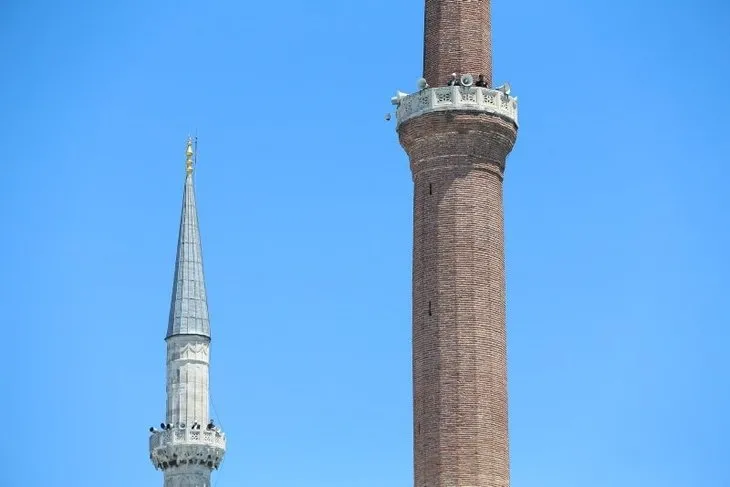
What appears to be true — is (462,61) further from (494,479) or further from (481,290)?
(494,479)

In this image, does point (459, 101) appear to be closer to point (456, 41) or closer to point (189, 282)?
point (456, 41)

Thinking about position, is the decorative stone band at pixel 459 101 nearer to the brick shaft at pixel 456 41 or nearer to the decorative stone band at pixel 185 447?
the brick shaft at pixel 456 41

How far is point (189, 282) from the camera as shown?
8638 cm

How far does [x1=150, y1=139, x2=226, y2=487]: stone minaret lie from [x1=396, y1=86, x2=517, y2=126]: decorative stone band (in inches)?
877

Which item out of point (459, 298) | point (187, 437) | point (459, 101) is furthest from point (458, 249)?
point (187, 437)

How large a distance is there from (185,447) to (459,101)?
24602mm

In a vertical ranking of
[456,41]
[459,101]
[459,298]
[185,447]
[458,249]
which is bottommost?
[459,298]

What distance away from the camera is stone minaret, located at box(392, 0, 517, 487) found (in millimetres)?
61656

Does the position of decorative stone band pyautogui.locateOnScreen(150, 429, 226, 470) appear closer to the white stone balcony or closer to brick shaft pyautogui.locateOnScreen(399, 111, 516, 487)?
the white stone balcony

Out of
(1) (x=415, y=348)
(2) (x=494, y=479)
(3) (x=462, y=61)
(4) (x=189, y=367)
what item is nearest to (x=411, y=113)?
(3) (x=462, y=61)

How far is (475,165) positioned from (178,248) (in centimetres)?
2577

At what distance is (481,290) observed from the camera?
63094 millimetres

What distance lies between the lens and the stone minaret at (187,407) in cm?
8362

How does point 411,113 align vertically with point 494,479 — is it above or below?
above
